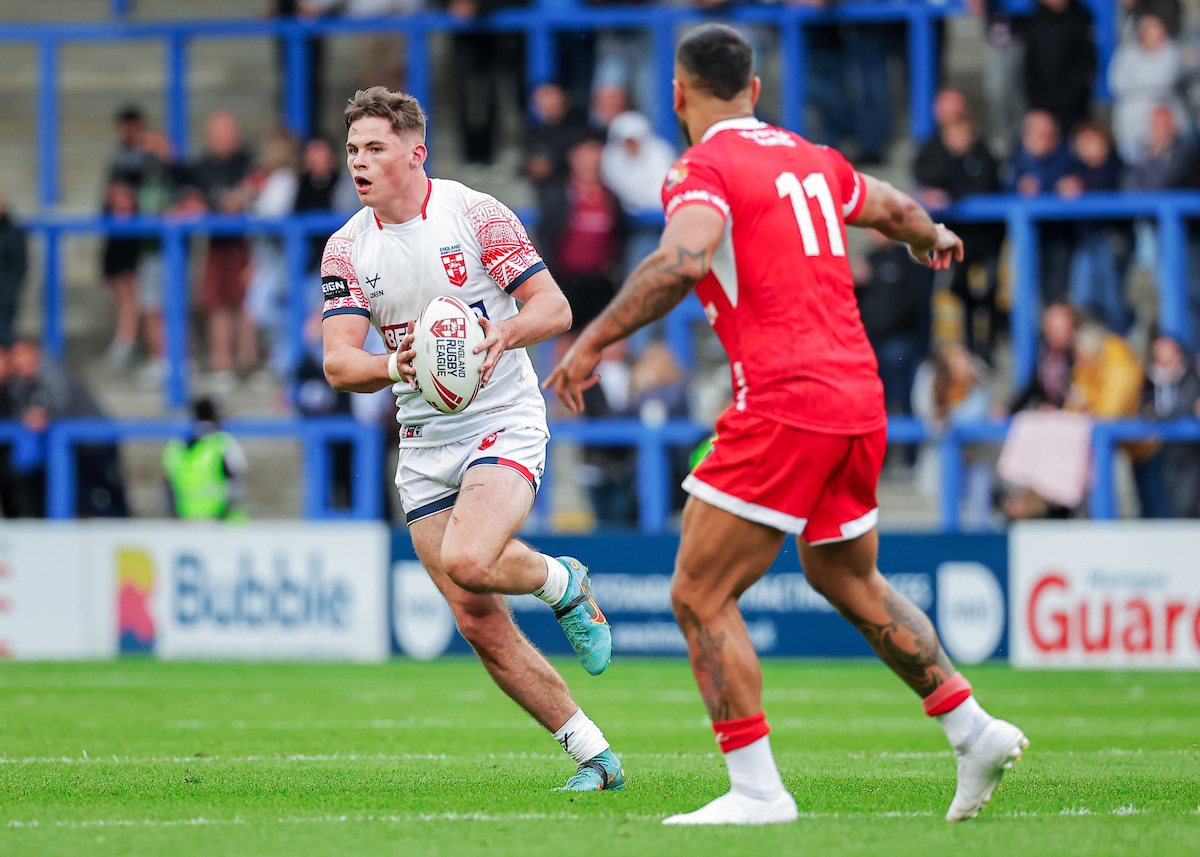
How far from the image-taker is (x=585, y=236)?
14.9 metres

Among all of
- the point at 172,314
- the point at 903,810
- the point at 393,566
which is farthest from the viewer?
the point at 172,314

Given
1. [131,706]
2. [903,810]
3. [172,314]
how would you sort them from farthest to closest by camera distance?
[172,314]
[131,706]
[903,810]

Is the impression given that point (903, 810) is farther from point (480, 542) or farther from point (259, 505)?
point (259, 505)

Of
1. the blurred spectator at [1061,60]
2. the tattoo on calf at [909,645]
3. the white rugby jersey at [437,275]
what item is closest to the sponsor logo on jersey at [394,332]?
the white rugby jersey at [437,275]

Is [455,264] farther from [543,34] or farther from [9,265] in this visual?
[9,265]

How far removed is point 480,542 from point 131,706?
5.14 metres

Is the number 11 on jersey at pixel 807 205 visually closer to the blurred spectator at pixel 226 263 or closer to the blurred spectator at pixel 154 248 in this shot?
the blurred spectator at pixel 226 263

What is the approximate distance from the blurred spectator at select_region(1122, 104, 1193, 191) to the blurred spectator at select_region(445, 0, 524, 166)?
6.52 m

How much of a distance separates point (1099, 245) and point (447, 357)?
1031 cm

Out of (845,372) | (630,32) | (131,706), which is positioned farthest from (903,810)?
(630,32)

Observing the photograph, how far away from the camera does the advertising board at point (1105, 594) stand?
12.5 metres

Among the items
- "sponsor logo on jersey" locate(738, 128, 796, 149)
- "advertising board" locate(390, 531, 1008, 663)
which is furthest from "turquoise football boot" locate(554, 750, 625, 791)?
"advertising board" locate(390, 531, 1008, 663)

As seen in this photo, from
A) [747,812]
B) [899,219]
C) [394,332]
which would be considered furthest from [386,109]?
[747,812]

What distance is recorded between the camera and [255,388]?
57.7ft
